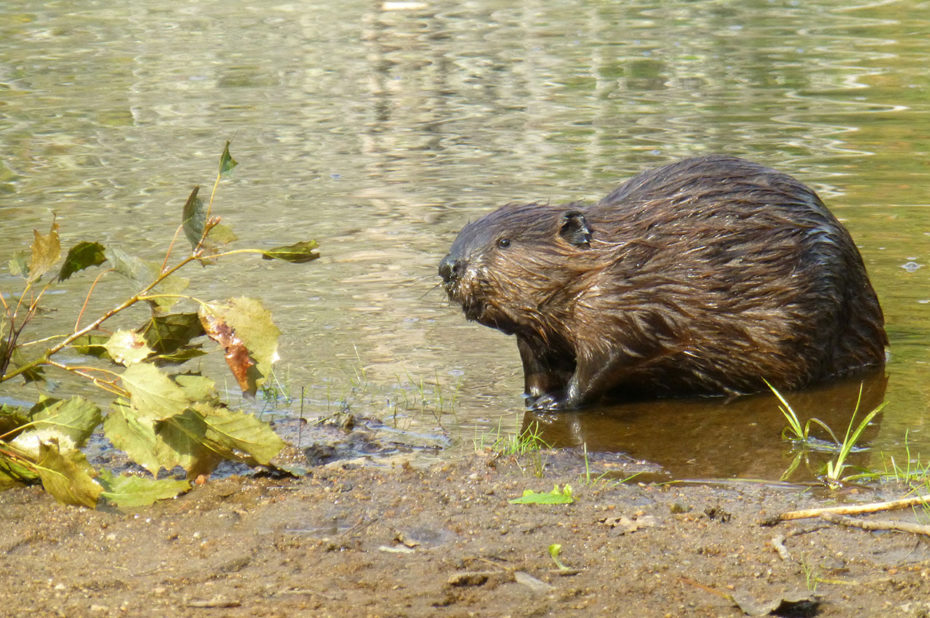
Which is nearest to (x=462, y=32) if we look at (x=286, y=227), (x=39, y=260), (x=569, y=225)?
(x=286, y=227)

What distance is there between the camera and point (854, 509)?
11.1 feet

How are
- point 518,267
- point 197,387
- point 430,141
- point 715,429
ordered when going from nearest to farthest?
point 197,387 → point 715,429 → point 518,267 → point 430,141

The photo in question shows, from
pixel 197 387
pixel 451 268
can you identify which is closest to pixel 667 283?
pixel 451 268

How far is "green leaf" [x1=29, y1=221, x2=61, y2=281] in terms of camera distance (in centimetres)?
364

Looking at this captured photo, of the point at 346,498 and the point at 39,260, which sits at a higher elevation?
the point at 39,260

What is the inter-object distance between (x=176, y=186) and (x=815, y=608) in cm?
631

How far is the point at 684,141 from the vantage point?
9.33 m

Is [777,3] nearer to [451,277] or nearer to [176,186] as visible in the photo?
[176,186]

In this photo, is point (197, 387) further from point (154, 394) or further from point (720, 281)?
point (720, 281)

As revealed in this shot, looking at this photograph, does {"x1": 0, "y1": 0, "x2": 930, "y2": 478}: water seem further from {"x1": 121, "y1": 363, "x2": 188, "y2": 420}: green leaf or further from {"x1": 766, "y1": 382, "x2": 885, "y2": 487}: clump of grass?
{"x1": 121, "y1": 363, "x2": 188, "y2": 420}: green leaf

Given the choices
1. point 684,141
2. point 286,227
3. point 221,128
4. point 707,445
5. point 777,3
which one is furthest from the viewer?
point 777,3

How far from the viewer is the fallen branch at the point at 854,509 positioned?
338 cm

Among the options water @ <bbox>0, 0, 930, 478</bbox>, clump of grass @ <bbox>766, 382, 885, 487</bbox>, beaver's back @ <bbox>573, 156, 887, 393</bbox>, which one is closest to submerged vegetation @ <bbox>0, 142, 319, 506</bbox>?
water @ <bbox>0, 0, 930, 478</bbox>

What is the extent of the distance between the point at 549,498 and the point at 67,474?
51.3 inches
